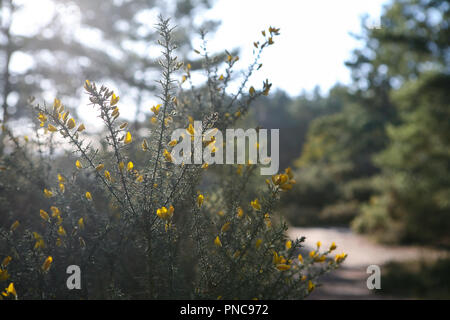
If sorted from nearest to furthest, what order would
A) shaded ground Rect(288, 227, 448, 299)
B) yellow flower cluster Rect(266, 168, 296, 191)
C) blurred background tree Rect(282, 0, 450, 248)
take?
yellow flower cluster Rect(266, 168, 296, 191), shaded ground Rect(288, 227, 448, 299), blurred background tree Rect(282, 0, 450, 248)

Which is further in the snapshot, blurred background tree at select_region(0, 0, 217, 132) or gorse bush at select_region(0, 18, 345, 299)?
blurred background tree at select_region(0, 0, 217, 132)

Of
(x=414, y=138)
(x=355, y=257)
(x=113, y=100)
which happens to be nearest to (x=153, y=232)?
(x=113, y=100)

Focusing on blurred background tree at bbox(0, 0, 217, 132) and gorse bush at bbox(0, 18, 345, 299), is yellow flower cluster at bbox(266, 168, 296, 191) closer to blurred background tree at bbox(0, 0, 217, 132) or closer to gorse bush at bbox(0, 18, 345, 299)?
gorse bush at bbox(0, 18, 345, 299)

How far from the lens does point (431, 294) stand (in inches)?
205

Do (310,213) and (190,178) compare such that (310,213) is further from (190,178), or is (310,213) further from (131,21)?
(190,178)

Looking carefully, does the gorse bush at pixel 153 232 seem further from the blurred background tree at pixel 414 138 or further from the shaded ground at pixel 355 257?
the blurred background tree at pixel 414 138

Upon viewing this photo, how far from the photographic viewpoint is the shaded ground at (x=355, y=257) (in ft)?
19.0

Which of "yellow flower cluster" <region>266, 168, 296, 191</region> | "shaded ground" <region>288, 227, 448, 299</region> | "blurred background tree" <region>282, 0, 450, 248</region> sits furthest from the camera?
"blurred background tree" <region>282, 0, 450, 248</region>

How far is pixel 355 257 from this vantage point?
28.9 ft

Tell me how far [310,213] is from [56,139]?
13709mm

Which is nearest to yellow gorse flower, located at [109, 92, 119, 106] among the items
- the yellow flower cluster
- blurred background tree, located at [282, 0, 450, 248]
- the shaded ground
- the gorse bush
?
the gorse bush

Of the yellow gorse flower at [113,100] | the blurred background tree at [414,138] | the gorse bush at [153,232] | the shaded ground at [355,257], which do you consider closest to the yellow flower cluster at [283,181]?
the gorse bush at [153,232]

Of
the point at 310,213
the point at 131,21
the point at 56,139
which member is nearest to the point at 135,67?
the point at 131,21

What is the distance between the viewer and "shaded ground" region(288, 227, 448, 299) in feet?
19.0
